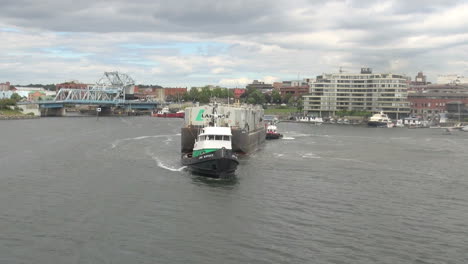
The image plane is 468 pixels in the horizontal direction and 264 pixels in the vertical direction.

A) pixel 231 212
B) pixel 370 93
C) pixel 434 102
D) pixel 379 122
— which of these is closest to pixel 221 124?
pixel 231 212

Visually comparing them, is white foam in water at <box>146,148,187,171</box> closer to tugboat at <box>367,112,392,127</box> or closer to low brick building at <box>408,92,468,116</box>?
tugboat at <box>367,112,392,127</box>

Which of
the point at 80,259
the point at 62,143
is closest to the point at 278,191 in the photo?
the point at 80,259

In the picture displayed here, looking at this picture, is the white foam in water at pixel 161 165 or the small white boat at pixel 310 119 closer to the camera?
the white foam in water at pixel 161 165

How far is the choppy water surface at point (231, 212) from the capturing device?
25.8 meters

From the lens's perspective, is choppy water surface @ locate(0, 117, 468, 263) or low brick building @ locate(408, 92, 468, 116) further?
low brick building @ locate(408, 92, 468, 116)

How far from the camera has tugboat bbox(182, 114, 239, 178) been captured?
4359 centimetres

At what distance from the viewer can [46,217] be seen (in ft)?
102

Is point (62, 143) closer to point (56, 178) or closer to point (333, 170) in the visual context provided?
point (56, 178)

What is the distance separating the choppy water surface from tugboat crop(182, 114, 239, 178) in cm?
139

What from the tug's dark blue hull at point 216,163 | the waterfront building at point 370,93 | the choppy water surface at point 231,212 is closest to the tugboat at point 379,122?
the waterfront building at point 370,93

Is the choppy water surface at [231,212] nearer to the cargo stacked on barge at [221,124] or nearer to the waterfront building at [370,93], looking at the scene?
the cargo stacked on barge at [221,124]

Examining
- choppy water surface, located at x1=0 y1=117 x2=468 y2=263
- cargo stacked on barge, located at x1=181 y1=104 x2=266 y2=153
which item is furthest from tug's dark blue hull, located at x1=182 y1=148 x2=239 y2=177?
cargo stacked on barge, located at x1=181 y1=104 x2=266 y2=153

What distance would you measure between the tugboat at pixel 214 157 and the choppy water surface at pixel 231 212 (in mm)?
1393

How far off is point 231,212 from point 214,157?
10.6m
